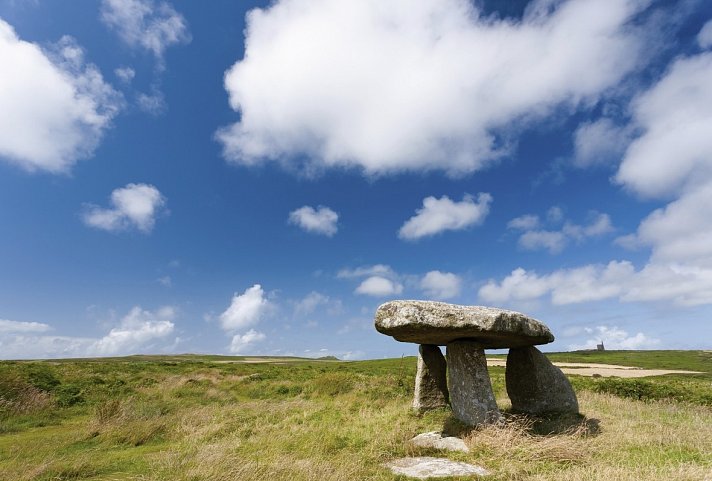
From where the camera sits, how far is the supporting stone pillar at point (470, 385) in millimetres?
11516

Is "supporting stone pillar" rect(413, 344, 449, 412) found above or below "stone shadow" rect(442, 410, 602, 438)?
above

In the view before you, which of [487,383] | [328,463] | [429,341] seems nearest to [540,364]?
[487,383]

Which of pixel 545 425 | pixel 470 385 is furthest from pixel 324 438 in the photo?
pixel 545 425

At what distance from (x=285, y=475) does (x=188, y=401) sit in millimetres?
14163

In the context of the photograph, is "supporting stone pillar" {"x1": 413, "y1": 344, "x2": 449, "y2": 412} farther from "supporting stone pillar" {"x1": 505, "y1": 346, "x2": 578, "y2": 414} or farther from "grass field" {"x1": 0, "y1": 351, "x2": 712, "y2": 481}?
"supporting stone pillar" {"x1": 505, "y1": 346, "x2": 578, "y2": 414}

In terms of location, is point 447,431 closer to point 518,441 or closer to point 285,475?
point 518,441

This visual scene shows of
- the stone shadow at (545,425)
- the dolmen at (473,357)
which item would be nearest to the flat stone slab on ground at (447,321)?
the dolmen at (473,357)

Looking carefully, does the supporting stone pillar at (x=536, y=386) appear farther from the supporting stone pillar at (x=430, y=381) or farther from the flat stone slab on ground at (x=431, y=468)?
the flat stone slab on ground at (x=431, y=468)

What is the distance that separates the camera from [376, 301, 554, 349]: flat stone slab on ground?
10.7m

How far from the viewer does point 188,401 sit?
19.6 metres

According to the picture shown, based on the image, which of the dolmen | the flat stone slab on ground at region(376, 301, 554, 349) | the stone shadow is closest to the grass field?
the stone shadow

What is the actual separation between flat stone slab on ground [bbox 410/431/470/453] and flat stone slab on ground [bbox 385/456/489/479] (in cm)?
77

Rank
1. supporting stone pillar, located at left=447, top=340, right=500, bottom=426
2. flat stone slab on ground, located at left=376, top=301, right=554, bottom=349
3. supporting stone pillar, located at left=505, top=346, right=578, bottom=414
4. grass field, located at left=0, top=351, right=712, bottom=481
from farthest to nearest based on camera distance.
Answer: supporting stone pillar, located at left=505, top=346, right=578, bottom=414, supporting stone pillar, located at left=447, top=340, right=500, bottom=426, flat stone slab on ground, located at left=376, top=301, right=554, bottom=349, grass field, located at left=0, top=351, right=712, bottom=481

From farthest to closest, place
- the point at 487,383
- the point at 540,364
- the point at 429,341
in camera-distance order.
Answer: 1. the point at 540,364
2. the point at 429,341
3. the point at 487,383
